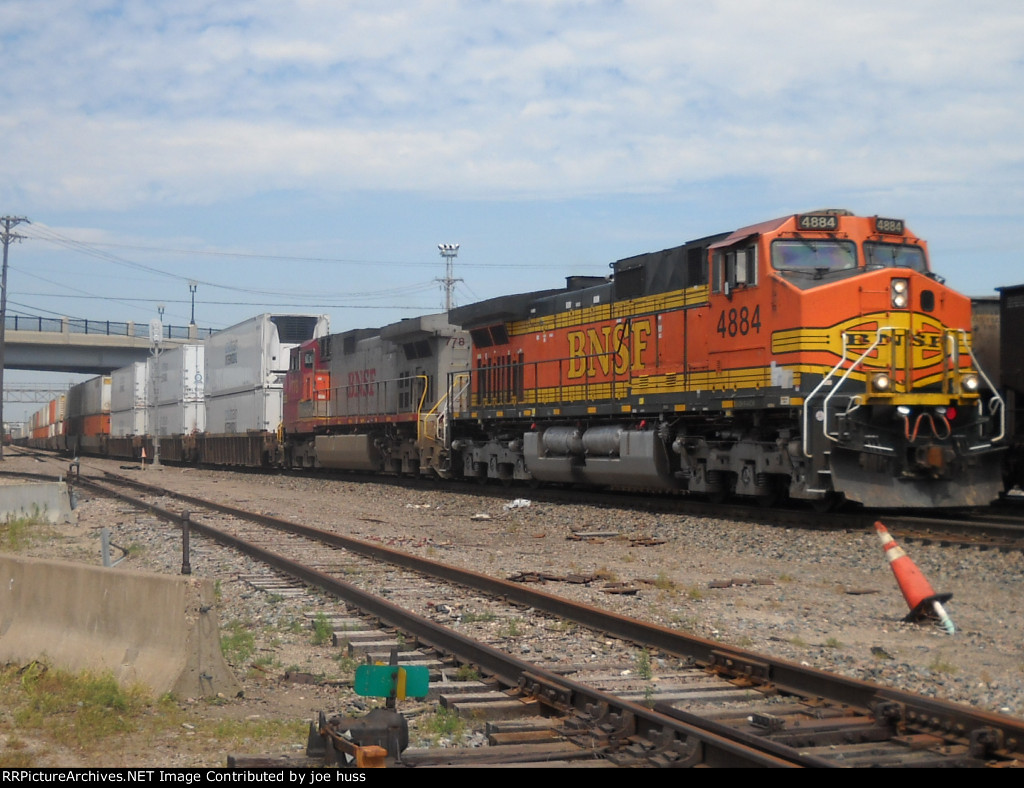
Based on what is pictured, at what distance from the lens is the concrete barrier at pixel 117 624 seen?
18.8 ft

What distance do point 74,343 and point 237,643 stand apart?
5962 centimetres

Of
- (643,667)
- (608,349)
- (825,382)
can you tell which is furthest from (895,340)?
(643,667)

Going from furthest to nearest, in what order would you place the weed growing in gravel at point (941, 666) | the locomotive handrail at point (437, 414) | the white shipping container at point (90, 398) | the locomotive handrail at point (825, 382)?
the white shipping container at point (90, 398) < the locomotive handrail at point (437, 414) < the locomotive handrail at point (825, 382) < the weed growing in gravel at point (941, 666)

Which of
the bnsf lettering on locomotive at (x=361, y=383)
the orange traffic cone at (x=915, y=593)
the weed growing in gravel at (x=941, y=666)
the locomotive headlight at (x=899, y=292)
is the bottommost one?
the weed growing in gravel at (x=941, y=666)

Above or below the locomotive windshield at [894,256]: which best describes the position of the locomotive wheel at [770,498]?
below

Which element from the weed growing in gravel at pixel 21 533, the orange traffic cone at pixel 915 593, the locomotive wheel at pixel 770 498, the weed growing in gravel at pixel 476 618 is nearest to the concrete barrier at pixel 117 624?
the weed growing in gravel at pixel 476 618

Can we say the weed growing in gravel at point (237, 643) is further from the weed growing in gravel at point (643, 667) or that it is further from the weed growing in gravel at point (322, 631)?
the weed growing in gravel at point (643, 667)

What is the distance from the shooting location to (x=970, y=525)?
1143 centimetres

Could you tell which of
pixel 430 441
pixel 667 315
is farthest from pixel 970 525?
pixel 430 441

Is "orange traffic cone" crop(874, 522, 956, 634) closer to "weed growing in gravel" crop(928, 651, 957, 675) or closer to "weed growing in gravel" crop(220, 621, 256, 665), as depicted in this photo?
"weed growing in gravel" crop(928, 651, 957, 675)

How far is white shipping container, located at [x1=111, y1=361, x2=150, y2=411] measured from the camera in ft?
143

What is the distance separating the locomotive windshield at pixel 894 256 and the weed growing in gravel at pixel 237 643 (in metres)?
9.01

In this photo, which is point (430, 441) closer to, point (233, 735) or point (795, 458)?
point (795, 458)

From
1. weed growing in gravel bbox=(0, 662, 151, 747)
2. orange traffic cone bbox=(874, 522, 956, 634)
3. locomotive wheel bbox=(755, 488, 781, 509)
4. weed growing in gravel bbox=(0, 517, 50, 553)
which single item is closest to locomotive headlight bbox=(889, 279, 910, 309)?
locomotive wheel bbox=(755, 488, 781, 509)
